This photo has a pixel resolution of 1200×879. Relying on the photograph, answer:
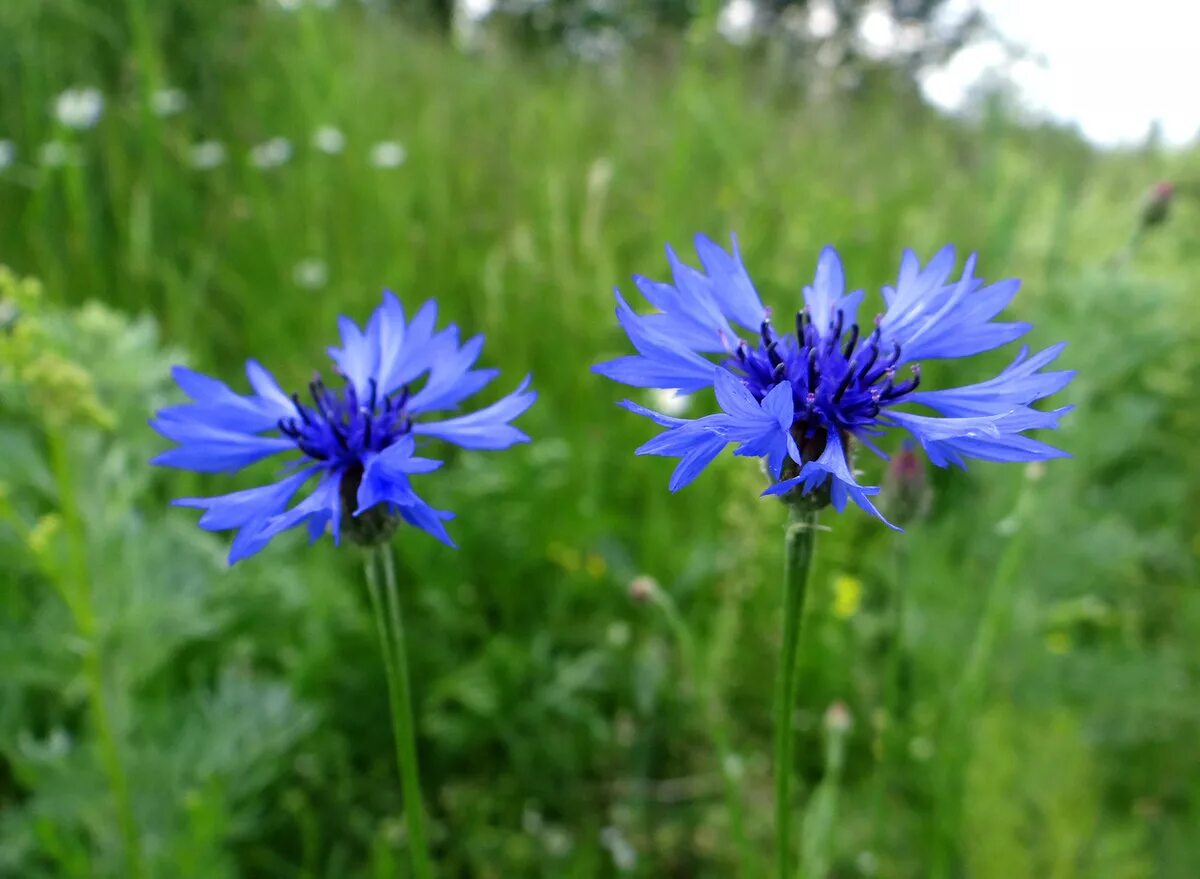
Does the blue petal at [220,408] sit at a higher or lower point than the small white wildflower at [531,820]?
higher

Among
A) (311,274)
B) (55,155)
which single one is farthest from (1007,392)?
(55,155)

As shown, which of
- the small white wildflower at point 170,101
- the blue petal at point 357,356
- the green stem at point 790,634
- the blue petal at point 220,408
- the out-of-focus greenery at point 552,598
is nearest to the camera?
the green stem at point 790,634

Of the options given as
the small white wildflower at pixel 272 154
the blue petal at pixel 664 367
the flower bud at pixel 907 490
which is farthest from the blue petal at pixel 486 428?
the small white wildflower at pixel 272 154

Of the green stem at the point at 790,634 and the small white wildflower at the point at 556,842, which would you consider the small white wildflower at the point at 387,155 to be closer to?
the small white wildflower at the point at 556,842

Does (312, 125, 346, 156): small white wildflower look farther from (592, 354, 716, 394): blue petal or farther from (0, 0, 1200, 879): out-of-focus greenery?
(592, 354, 716, 394): blue petal

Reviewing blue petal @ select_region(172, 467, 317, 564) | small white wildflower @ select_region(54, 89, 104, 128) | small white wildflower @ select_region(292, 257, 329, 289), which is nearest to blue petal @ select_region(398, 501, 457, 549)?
blue petal @ select_region(172, 467, 317, 564)
